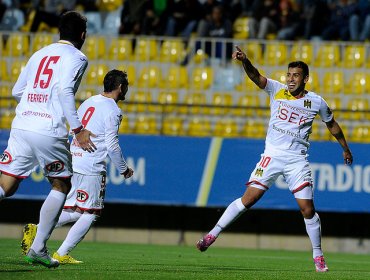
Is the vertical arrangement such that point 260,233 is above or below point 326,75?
below

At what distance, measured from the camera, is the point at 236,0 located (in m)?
21.7

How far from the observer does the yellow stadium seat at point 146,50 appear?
20484 mm

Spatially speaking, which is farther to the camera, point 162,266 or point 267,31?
point 267,31

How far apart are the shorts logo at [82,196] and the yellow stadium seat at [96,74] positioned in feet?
30.7

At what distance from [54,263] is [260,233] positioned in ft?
30.9

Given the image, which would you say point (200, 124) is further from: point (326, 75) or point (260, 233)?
point (326, 75)

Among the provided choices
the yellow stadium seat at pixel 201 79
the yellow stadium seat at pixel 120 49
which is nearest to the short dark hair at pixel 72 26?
the yellow stadium seat at pixel 201 79

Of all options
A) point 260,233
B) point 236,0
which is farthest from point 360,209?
point 236,0

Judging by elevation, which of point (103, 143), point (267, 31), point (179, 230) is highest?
point (267, 31)

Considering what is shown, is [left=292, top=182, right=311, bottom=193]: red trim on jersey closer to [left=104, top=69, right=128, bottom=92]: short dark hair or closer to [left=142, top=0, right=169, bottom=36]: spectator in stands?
[left=104, top=69, right=128, bottom=92]: short dark hair

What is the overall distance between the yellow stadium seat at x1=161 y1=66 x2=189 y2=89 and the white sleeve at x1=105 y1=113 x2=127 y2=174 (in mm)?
9591

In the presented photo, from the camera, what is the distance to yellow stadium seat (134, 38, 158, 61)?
2048 centimetres

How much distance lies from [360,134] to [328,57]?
119 inches

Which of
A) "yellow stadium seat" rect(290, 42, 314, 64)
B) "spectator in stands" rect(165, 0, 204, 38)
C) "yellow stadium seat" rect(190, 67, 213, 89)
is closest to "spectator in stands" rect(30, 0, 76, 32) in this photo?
"spectator in stands" rect(165, 0, 204, 38)
